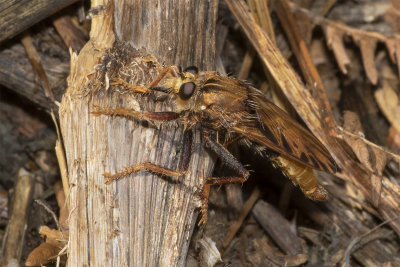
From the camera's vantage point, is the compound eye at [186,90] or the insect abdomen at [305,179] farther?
the insect abdomen at [305,179]

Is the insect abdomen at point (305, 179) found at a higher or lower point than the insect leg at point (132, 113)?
lower

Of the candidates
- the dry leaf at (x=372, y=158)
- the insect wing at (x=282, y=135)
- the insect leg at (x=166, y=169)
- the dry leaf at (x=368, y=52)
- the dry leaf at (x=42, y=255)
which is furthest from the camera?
the dry leaf at (x=368, y=52)

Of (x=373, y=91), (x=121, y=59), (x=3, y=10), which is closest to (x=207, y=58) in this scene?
(x=121, y=59)

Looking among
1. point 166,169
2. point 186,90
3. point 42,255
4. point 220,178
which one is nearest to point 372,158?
point 220,178

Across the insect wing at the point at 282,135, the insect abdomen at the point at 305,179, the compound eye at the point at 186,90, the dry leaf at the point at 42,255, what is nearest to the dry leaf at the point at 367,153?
the insect wing at the point at 282,135

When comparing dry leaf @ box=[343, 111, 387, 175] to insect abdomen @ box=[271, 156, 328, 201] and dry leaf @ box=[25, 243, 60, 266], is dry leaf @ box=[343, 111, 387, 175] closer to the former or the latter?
insect abdomen @ box=[271, 156, 328, 201]

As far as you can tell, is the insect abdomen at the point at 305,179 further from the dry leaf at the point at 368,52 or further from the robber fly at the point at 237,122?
the dry leaf at the point at 368,52
